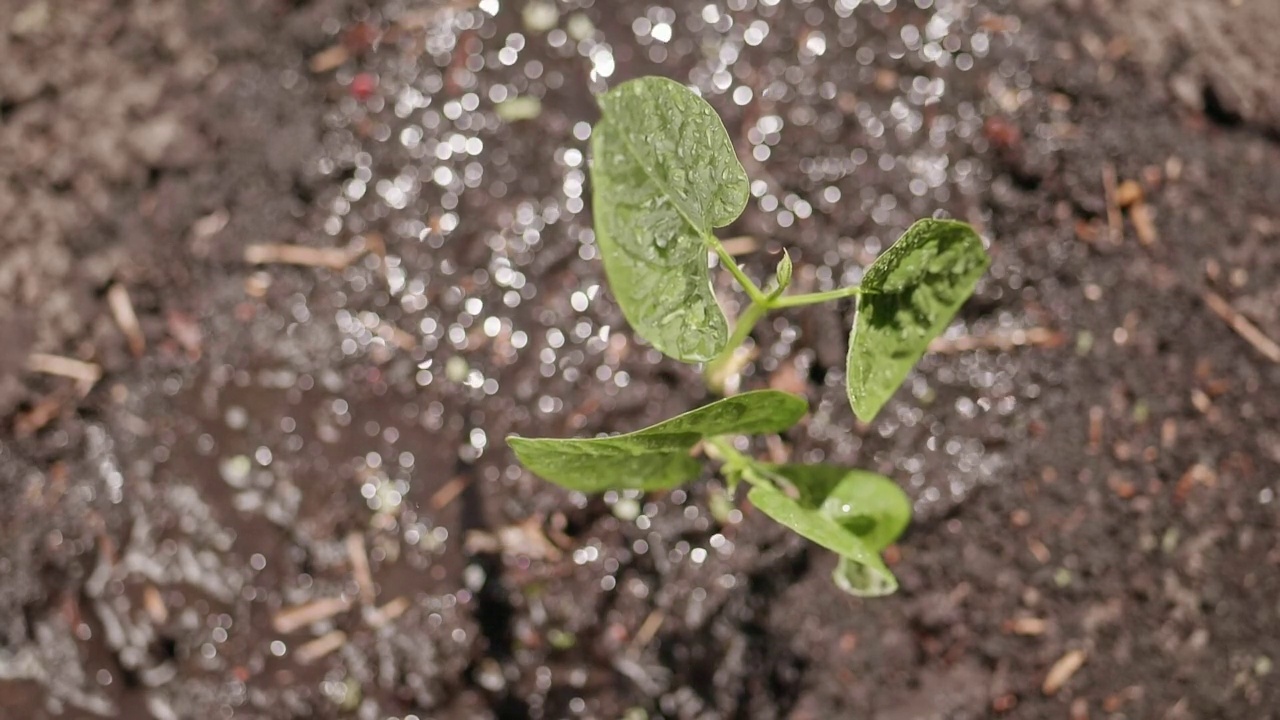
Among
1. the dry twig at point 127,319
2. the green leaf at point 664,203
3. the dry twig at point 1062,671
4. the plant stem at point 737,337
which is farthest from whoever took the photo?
the dry twig at point 127,319

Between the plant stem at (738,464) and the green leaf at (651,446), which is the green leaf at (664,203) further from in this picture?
the plant stem at (738,464)

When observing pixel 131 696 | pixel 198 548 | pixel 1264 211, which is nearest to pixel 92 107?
pixel 198 548

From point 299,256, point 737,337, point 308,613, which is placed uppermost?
point 737,337

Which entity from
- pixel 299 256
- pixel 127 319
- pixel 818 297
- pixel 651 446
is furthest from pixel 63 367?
pixel 818 297

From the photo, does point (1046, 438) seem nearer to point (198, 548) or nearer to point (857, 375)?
point (857, 375)

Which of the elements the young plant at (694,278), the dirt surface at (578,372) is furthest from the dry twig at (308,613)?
the young plant at (694,278)

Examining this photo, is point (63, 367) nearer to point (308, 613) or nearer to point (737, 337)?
point (308, 613)
